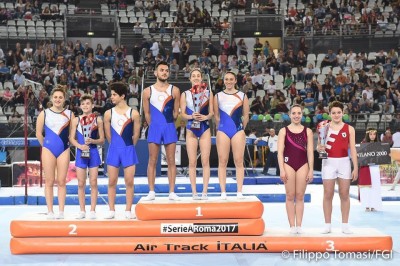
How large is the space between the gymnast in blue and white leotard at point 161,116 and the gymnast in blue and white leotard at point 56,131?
1.19 meters

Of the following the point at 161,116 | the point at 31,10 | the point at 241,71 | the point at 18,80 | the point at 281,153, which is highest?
the point at 31,10

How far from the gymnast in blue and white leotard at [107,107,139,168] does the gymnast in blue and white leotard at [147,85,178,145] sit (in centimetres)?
39

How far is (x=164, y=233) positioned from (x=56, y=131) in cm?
206

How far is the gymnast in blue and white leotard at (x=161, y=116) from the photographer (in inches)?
356

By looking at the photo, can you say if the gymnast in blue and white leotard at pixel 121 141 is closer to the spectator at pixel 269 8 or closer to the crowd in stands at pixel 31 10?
the crowd in stands at pixel 31 10

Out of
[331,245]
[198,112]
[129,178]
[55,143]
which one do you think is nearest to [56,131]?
[55,143]

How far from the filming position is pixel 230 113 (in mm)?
9109

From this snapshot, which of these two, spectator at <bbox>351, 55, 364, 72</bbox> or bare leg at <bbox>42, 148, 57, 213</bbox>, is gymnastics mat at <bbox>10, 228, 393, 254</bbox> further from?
spectator at <bbox>351, 55, 364, 72</bbox>

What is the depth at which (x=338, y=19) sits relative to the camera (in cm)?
2797

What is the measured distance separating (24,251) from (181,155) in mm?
10416

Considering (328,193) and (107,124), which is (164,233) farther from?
A: (328,193)

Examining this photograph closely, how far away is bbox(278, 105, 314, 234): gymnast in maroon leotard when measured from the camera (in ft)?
27.7

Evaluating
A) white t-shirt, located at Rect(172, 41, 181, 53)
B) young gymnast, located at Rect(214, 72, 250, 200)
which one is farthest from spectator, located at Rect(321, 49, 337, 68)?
young gymnast, located at Rect(214, 72, 250, 200)

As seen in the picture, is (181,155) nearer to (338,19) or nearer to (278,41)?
(278,41)
